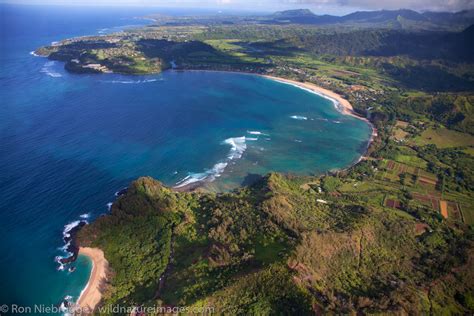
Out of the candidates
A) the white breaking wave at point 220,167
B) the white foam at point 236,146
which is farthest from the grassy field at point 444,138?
the white breaking wave at point 220,167

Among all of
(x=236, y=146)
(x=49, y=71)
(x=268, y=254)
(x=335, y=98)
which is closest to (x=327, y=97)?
(x=335, y=98)

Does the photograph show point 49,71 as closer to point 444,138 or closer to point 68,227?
point 68,227

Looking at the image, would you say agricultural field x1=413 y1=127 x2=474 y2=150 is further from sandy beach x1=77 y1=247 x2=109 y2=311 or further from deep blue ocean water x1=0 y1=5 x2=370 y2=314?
sandy beach x1=77 y1=247 x2=109 y2=311

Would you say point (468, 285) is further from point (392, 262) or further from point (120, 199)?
point (120, 199)

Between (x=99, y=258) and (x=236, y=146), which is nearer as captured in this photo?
(x=99, y=258)

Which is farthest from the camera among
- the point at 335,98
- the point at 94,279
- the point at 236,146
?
the point at 335,98

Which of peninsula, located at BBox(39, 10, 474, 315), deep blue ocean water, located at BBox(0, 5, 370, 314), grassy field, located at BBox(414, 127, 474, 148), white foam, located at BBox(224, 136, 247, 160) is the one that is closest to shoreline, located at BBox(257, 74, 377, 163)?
deep blue ocean water, located at BBox(0, 5, 370, 314)

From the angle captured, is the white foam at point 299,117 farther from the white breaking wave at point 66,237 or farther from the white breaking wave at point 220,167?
the white breaking wave at point 66,237
